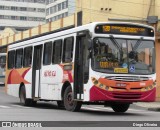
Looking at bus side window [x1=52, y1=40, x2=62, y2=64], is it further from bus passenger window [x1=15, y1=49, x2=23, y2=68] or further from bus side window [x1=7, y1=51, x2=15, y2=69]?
bus side window [x1=7, y1=51, x2=15, y2=69]

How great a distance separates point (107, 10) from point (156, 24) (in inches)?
189

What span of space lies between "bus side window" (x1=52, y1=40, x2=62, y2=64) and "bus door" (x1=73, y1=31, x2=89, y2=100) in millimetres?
1692

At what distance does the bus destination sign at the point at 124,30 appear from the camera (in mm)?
17531

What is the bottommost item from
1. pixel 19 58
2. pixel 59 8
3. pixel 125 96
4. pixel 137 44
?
pixel 125 96

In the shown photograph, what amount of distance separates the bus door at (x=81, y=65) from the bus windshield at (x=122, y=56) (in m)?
0.48

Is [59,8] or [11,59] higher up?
[59,8]

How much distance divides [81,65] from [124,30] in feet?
6.50

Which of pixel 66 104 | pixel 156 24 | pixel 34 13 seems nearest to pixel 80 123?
pixel 66 104

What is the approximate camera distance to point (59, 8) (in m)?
129

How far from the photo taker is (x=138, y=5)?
39.6 meters

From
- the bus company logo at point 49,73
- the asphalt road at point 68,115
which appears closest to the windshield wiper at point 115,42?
the asphalt road at point 68,115

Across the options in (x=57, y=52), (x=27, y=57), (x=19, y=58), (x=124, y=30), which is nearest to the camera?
(x=124, y=30)

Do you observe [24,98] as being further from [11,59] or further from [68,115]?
[68,115]

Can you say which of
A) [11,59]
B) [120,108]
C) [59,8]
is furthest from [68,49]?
[59,8]
